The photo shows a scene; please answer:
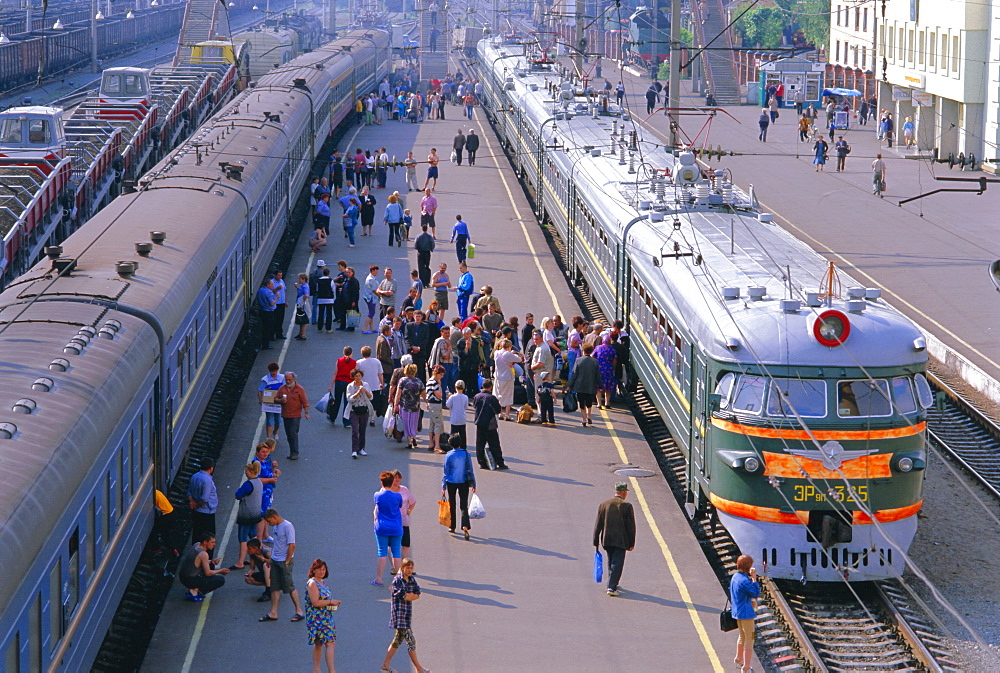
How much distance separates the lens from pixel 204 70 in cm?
5734

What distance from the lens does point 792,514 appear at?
43.7ft

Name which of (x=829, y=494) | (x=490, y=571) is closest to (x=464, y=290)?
(x=490, y=571)

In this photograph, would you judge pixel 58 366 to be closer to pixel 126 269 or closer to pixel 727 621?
pixel 126 269

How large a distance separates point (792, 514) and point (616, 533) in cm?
169

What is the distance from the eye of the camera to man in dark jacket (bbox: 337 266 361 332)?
2491 centimetres

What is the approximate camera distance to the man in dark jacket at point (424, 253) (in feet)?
91.1

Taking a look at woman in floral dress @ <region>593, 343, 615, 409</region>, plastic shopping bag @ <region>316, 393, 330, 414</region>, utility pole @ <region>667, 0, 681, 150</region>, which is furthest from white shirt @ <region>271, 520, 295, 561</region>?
utility pole @ <region>667, 0, 681, 150</region>

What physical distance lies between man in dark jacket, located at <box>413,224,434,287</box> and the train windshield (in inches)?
590

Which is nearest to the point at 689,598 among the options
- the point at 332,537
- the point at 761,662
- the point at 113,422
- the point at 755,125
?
the point at 761,662

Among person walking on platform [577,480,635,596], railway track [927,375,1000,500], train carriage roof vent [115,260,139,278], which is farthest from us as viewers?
railway track [927,375,1000,500]

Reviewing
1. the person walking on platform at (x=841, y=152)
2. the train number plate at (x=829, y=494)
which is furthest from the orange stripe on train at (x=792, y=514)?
the person walking on platform at (x=841, y=152)

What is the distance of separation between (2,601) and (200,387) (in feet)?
29.9

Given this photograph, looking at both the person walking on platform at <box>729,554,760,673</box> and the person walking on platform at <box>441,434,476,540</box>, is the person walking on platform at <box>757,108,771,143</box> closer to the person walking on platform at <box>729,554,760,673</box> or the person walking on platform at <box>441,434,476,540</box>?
the person walking on platform at <box>441,434,476,540</box>

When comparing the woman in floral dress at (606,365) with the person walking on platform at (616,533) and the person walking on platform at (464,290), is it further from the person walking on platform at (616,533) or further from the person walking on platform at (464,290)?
the person walking on platform at (616,533)
